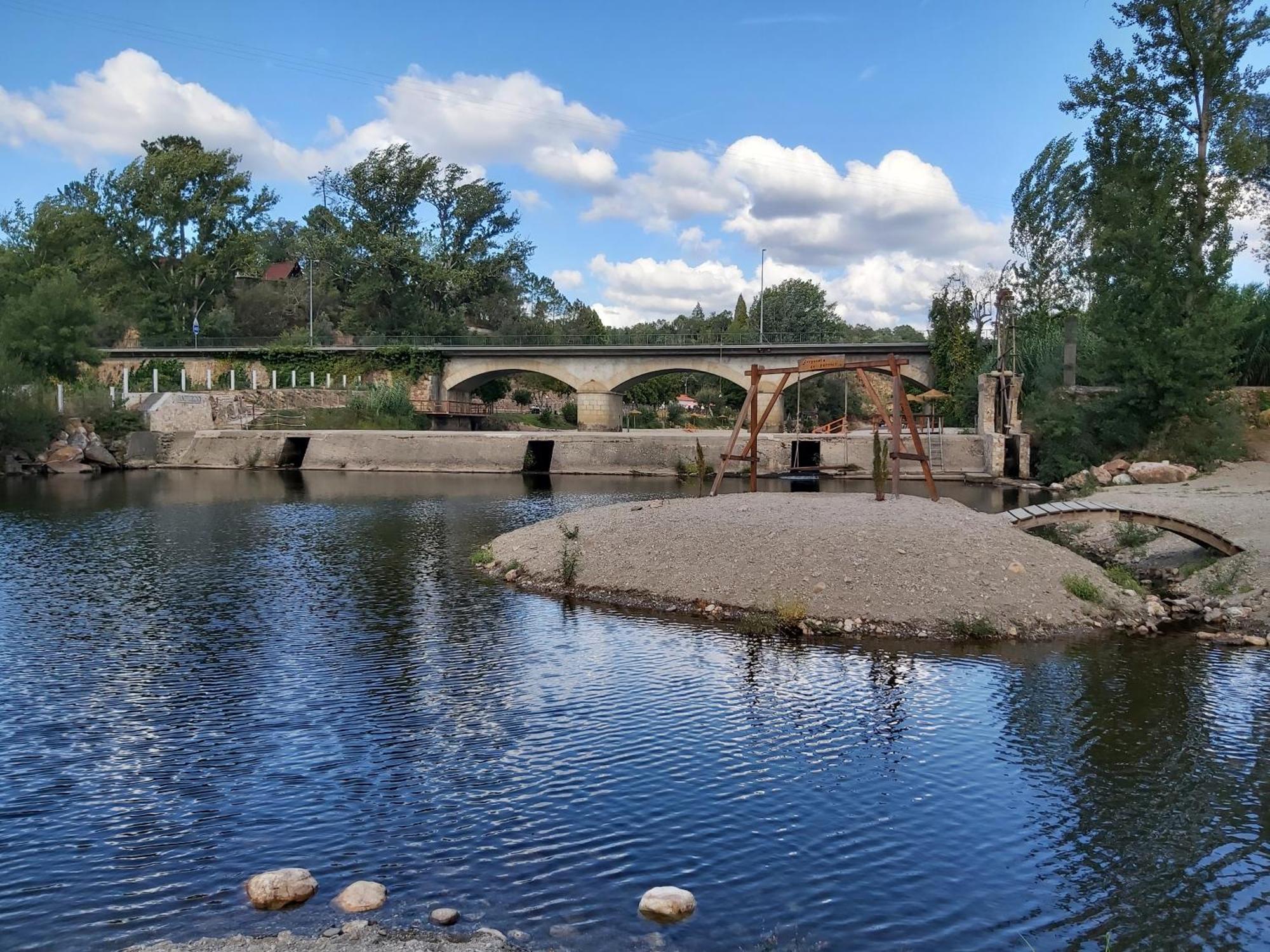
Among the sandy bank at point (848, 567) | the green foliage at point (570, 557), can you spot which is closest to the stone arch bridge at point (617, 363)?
the sandy bank at point (848, 567)

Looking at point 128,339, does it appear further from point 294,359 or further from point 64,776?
point 64,776

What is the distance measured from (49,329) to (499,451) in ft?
99.3

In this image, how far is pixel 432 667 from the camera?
14.9 meters

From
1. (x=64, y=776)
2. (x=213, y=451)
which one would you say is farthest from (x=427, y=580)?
(x=213, y=451)

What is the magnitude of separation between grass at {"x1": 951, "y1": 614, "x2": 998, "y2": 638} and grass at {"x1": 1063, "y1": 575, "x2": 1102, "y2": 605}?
2262 millimetres

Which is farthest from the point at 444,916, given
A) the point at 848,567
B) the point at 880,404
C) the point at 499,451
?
the point at 499,451

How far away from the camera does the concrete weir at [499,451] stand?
50438mm

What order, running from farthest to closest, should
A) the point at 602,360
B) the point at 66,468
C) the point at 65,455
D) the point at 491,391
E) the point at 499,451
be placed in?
1. the point at 491,391
2. the point at 602,360
3. the point at 499,451
4. the point at 65,455
5. the point at 66,468

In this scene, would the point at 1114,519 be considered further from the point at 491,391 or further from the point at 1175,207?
the point at 491,391

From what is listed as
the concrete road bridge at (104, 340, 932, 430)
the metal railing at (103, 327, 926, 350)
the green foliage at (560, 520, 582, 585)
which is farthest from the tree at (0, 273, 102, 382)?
the green foliage at (560, 520, 582, 585)

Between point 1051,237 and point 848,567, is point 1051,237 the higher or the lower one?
the higher one

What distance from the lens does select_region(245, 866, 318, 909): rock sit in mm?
7770

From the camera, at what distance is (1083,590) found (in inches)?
696

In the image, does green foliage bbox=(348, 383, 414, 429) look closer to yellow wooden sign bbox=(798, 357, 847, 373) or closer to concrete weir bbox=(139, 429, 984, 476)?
concrete weir bbox=(139, 429, 984, 476)
